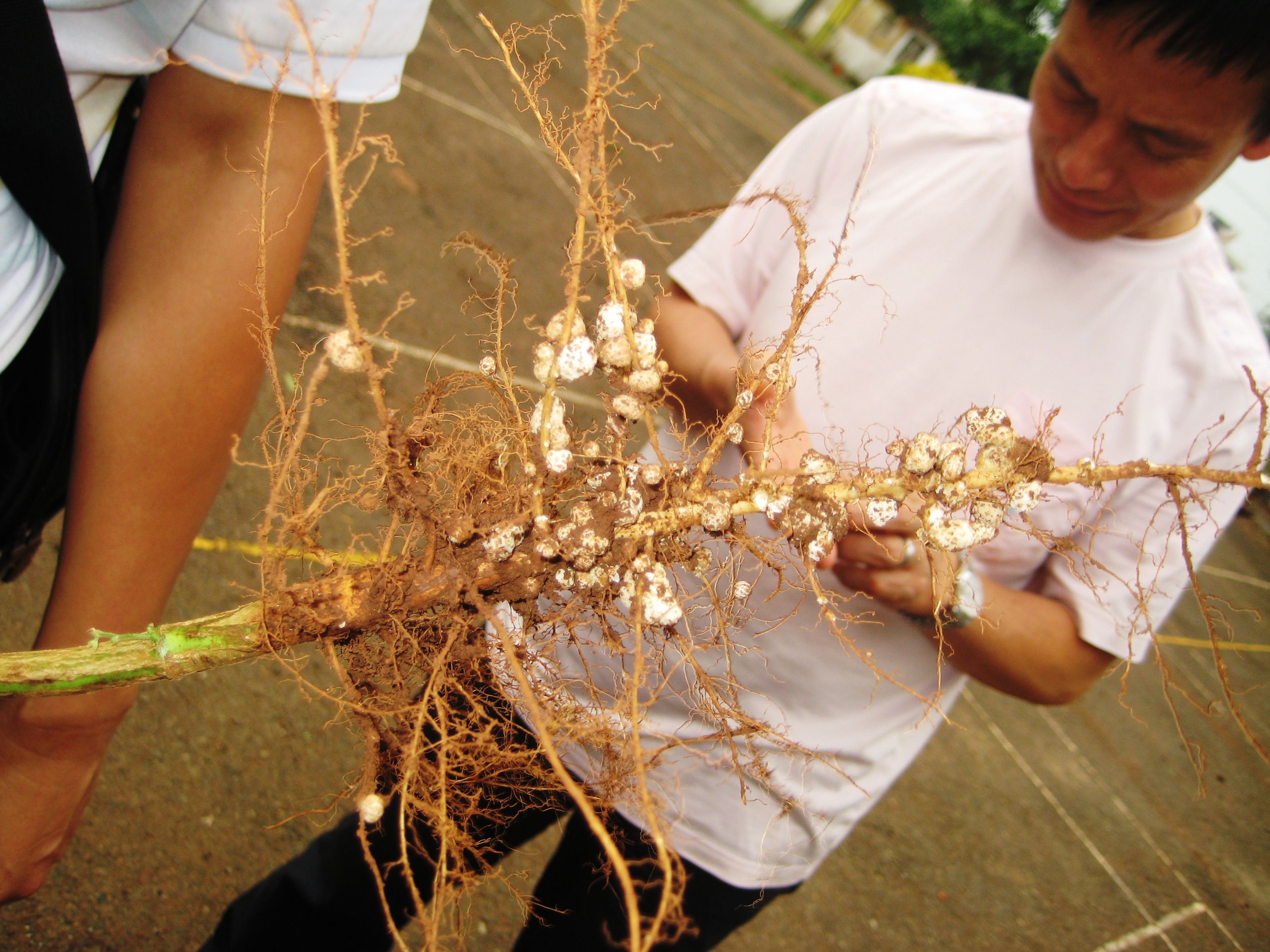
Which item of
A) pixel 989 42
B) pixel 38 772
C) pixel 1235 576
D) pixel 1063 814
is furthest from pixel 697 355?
pixel 989 42

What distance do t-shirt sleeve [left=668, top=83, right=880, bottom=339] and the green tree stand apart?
17.8 meters

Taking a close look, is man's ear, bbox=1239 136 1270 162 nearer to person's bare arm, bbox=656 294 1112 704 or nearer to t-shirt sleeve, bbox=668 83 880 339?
t-shirt sleeve, bbox=668 83 880 339

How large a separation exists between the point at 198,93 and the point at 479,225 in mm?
3220

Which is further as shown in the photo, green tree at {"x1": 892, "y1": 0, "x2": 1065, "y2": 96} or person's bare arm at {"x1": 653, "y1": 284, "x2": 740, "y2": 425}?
green tree at {"x1": 892, "y1": 0, "x2": 1065, "y2": 96}

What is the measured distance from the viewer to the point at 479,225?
371cm

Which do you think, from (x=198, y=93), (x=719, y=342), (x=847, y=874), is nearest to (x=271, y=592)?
(x=198, y=93)

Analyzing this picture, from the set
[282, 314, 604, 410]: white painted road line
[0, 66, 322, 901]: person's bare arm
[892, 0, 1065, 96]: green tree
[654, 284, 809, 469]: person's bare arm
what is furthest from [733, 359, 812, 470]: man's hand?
[892, 0, 1065, 96]: green tree

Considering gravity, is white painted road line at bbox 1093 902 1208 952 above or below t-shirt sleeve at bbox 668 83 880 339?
below

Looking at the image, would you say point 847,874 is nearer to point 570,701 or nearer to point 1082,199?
point 570,701

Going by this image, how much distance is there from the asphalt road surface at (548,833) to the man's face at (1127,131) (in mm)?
468

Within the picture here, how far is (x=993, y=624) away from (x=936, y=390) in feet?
1.00

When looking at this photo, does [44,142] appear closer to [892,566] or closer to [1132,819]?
[892,566]

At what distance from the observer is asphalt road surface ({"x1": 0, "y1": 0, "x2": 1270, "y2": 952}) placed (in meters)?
1.47

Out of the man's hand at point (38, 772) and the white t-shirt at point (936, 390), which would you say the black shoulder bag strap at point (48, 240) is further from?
the white t-shirt at point (936, 390)
